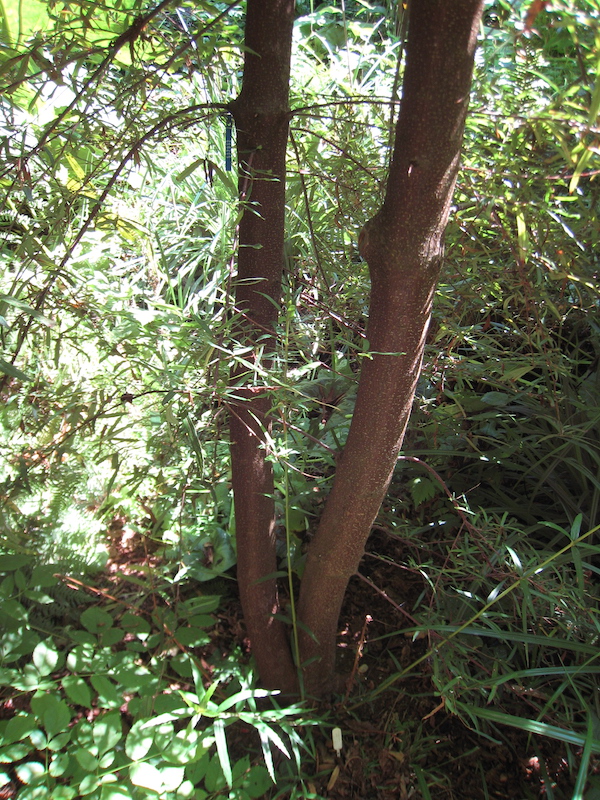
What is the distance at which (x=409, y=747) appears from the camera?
102 centimetres

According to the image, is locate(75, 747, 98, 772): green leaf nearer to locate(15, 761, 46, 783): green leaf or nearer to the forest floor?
locate(15, 761, 46, 783): green leaf

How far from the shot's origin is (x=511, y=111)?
24.3 inches

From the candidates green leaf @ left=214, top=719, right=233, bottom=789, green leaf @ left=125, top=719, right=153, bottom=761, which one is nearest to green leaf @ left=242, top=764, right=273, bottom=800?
green leaf @ left=214, top=719, right=233, bottom=789

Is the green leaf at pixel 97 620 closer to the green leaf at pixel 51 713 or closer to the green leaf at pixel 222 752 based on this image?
the green leaf at pixel 51 713

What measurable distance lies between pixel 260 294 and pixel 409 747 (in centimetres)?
82

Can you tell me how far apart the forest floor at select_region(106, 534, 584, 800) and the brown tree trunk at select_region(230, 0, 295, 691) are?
0.13m

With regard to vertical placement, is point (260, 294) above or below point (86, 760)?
above

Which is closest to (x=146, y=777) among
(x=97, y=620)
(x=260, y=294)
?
(x=97, y=620)

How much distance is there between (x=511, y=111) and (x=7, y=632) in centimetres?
109

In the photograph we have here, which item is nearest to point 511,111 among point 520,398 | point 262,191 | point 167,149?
point 262,191

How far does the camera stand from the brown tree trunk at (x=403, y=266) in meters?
0.59

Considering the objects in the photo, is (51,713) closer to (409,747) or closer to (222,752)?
(222,752)

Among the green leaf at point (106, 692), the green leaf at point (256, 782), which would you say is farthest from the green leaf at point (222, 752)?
the green leaf at point (106, 692)

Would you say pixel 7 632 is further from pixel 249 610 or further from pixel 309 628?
pixel 309 628
